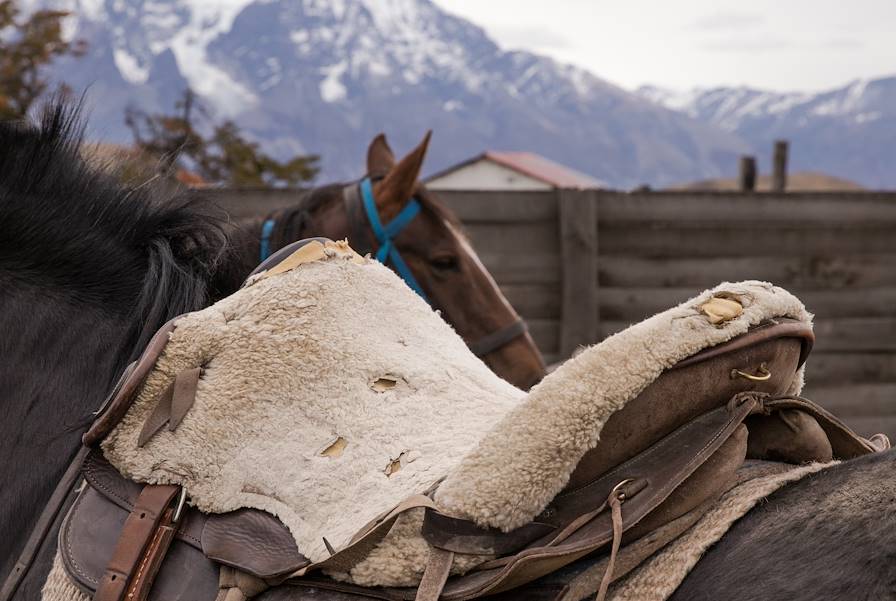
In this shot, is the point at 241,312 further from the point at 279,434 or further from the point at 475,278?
the point at 475,278

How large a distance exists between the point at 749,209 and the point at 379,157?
2.58m

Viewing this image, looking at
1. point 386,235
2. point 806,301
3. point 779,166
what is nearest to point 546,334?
point 806,301

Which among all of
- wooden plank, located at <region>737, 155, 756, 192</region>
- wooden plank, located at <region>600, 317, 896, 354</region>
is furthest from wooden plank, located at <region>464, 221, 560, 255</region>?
wooden plank, located at <region>737, 155, 756, 192</region>

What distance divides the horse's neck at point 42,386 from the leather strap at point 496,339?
1.70 m

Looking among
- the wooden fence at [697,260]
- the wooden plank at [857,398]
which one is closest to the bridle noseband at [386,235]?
the wooden fence at [697,260]

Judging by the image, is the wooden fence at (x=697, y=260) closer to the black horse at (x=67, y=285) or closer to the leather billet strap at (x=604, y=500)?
the black horse at (x=67, y=285)

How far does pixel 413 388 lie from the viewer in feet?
4.50

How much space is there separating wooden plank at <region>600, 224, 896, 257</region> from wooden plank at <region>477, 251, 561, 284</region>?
332 mm

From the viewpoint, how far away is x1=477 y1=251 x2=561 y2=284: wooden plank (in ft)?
16.3

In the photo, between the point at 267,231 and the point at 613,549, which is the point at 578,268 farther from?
the point at 613,549

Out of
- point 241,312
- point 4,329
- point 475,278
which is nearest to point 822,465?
point 241,312

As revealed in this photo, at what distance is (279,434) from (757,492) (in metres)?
0.67

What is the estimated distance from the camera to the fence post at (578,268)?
194 inches

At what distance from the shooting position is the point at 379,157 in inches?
140
